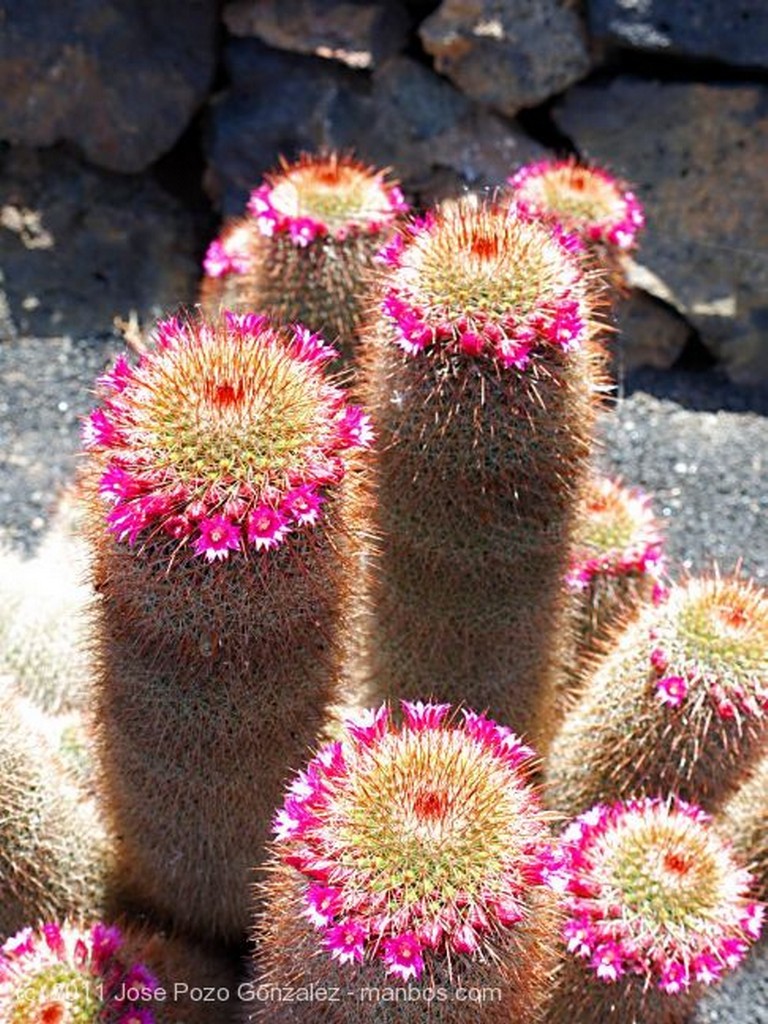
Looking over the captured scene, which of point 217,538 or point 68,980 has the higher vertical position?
point 217,538

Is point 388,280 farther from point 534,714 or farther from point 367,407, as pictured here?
point 534,714

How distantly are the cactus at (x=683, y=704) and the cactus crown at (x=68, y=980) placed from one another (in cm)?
102

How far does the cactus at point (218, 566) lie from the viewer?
6.84 feet

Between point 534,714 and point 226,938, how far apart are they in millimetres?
830

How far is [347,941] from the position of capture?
1.86 m

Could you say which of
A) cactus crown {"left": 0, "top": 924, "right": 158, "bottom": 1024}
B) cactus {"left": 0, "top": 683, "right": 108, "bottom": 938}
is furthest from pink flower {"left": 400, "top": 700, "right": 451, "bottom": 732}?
cactus {"left": 0, "top": 683, "right": 108, "bottom": 938}

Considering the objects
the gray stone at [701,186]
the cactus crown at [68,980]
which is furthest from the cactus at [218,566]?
the gray stone at [701,186]

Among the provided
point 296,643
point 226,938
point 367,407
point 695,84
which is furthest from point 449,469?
point 695,84

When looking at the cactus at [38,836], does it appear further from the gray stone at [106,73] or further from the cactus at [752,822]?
the gray stone at [106,73]

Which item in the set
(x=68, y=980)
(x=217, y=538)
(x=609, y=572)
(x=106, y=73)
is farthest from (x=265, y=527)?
(x=106, y=73)

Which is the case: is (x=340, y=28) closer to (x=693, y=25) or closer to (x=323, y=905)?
(x=693, y=25)

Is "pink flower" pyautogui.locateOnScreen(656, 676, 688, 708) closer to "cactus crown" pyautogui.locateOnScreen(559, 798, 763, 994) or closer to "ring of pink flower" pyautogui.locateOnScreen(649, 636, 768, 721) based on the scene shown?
"ring of pink flower" pyautogui.locateOnScreen(649, 636, 768, 721)

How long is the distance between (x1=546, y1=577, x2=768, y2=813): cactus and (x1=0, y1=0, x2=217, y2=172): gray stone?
3.72 m

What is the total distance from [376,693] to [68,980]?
91 cm
